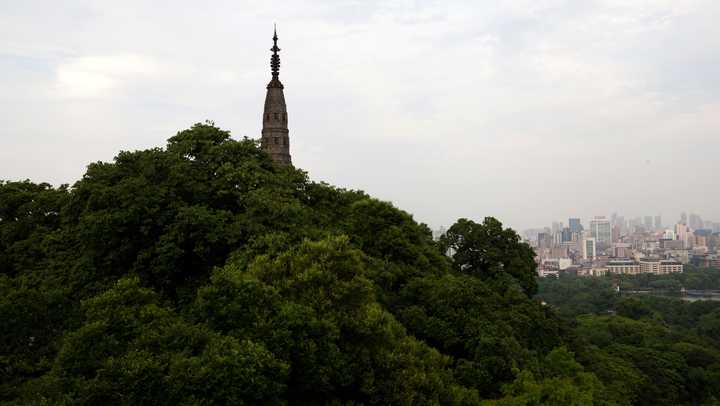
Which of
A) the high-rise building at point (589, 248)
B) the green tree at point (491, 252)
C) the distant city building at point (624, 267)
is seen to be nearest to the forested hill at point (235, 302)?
the green tree at point (491, 252)

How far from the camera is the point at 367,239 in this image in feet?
72.5

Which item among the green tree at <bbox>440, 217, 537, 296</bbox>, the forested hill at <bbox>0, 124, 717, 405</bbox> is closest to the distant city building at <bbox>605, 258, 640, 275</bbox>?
the green tree at <bbox>440, 217, 537, 296</bbox>

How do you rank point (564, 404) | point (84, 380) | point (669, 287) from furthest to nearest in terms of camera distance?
point (669, 287), point (564, 404), point (84, 380)

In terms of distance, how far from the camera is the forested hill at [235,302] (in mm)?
10734

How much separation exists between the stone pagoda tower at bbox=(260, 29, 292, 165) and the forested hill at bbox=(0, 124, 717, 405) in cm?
395

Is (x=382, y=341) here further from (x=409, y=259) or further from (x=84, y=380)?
(x=409, y=259)

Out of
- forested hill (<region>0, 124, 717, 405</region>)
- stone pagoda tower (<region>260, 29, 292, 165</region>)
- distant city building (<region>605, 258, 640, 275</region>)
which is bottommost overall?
distant city building (<region>605, 258, 640, 275</region>)

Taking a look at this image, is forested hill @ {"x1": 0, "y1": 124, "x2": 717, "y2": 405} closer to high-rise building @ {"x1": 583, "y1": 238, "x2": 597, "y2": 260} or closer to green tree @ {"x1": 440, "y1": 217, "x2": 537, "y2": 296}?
green tree @ {"x1": 440, "y1": 217, "x2": 537, "y2": 296}

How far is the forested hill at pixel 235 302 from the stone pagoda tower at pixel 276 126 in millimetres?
3948

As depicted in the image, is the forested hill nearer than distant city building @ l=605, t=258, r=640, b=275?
Yes

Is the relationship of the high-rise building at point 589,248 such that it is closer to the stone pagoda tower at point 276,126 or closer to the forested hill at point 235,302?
the forested hill at point 235,302

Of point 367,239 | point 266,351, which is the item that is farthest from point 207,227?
point 367,239

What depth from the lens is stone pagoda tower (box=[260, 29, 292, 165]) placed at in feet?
85.6

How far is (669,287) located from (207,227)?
344ft
